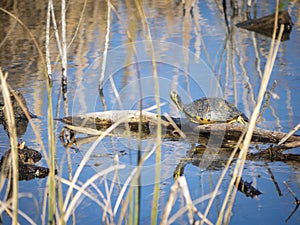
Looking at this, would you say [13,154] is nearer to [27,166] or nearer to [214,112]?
[27,166]

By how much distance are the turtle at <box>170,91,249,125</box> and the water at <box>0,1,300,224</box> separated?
278 mm

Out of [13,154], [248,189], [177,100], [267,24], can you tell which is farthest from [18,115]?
[267,24]

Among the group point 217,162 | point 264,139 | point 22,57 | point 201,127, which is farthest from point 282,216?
point 22,57

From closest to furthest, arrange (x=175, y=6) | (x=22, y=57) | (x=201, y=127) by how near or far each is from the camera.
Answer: (x=201, y=127), (x=22, y=57), (x=175, y=6)

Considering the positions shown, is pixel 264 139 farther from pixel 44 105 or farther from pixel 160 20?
pixel 160 20

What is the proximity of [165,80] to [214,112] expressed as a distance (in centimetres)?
145

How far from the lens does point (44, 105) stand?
5598 mm

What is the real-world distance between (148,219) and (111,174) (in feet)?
2.08

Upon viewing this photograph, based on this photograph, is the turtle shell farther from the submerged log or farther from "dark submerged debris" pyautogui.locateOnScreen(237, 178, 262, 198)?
"dark submerged debris" pyautogui.locateOnScreen(237, 178, 262, 198)

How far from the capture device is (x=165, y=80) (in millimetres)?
6199

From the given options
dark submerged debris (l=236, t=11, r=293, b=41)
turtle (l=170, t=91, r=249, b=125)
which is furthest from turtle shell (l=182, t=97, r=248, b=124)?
dark submerged debris (l=236, t=11, r=293, b=41)

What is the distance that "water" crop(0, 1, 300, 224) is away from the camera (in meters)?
3.55

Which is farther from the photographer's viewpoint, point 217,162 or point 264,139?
point 264,139

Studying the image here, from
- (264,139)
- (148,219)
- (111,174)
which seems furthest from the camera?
(264,139)
